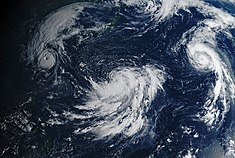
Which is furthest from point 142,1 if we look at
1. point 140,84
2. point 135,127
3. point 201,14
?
point 135,127

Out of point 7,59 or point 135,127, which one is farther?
point 7,59

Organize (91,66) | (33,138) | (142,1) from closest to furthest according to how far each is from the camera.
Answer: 1. (33,138)
2. (91,66)
3. (142,1)

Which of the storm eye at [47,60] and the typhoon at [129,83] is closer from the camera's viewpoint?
the typhoon at [129,83]

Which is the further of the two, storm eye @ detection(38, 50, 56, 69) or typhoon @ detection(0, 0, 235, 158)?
storm eye @ detection(38, 50, 56, 69)

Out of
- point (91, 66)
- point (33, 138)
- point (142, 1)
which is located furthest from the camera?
point (142, 1)

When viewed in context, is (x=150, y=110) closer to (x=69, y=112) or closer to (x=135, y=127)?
(x=135, y=127)
